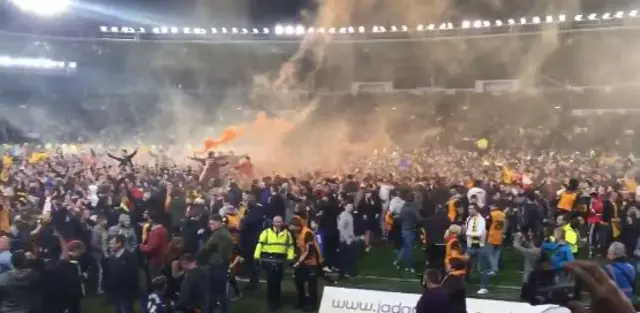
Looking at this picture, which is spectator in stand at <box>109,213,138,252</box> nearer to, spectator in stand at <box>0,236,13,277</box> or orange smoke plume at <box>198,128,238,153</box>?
spectator in stand at <box>0,236,13,277</box>

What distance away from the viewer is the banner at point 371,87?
40.3 meters

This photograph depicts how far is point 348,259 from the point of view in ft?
45.9

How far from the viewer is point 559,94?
119ft

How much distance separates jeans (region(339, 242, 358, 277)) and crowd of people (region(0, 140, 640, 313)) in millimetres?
26

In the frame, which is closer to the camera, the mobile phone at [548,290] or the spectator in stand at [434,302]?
the mobile phone at [548,290]

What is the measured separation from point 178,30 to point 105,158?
1668cm

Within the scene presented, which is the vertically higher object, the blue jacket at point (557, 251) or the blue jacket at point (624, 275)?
the blue jacket at point (557, 251)

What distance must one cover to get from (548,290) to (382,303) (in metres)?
4.71

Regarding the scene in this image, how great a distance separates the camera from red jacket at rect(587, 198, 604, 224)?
15.4 m

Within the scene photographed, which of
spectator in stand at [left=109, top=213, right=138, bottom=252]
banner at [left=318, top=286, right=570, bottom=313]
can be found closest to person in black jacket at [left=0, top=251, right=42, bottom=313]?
spectator in stand at [left=109, top=213, right=138, bottom=252]

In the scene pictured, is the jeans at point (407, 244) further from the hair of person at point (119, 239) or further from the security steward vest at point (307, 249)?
the hair of person at point (119, 239)

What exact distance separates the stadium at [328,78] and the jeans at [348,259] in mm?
16866

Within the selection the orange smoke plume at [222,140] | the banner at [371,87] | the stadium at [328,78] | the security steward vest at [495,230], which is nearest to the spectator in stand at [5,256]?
the security steward vest at [495,230]

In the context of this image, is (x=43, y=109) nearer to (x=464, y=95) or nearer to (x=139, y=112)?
(x=139, y=112)
